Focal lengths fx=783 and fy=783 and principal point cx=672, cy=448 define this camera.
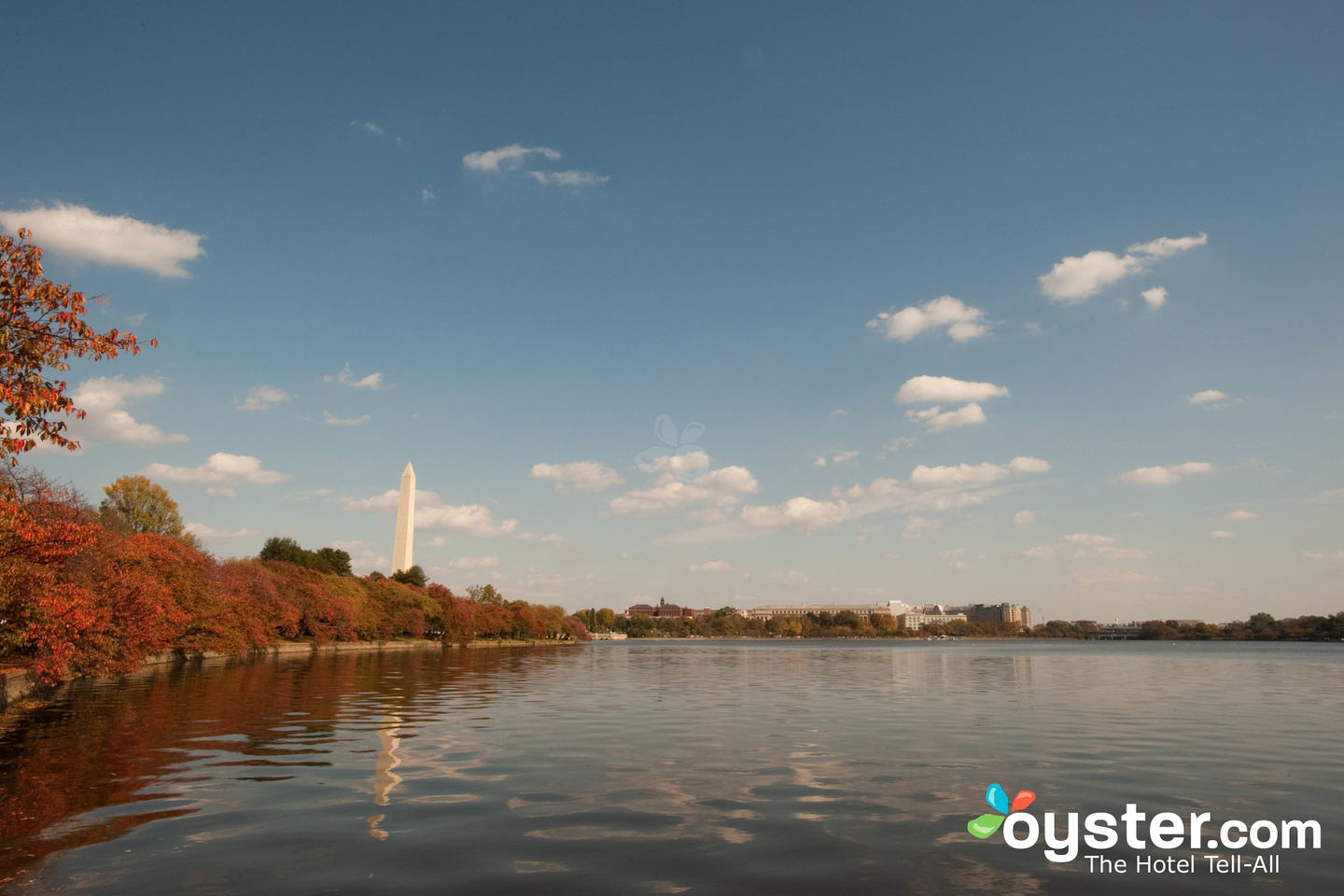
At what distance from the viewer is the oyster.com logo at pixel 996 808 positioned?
11898 mm

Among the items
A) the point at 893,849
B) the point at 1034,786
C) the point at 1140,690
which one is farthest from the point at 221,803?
the point at 1140,690

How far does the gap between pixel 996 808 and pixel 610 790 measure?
6787mm

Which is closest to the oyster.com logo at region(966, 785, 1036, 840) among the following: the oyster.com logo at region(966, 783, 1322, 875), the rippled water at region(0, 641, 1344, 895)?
the oyster.com logo at region(966, 783, 1322, 875)

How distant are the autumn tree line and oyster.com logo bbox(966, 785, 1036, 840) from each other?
1789 centimetres

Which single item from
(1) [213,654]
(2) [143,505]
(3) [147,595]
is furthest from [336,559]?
(3) [147,595]

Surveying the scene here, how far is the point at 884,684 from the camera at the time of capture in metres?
45.8

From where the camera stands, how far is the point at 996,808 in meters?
13.3

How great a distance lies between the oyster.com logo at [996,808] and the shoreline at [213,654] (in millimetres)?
32049

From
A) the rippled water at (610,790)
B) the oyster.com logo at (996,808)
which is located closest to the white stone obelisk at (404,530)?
the rippled water at (610,790)

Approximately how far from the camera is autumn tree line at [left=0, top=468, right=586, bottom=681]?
1108 inches

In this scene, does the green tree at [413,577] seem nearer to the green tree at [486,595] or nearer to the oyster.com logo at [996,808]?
the green tree at [486,595]

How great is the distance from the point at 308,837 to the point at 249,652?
7624 centimetres

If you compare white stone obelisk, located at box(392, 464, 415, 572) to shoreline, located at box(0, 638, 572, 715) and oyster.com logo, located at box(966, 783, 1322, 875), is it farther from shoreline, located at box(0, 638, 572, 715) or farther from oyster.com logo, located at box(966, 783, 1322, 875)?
oyster.com logo, located at box(966, 783, 1322, 875)

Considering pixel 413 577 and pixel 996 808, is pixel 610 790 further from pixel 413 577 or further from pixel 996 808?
pixel 413 577
